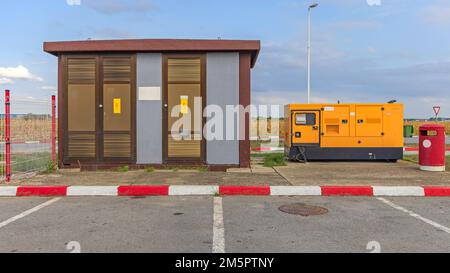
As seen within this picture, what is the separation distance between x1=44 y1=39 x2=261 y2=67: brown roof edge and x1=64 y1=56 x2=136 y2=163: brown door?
32cm

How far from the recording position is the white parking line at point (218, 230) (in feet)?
14.9

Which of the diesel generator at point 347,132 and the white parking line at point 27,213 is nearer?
the white parking line at point 27,213

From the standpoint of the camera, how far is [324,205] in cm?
691

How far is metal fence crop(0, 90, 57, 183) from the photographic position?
8.85 meters

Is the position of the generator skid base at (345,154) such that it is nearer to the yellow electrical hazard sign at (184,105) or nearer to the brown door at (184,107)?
the brown door at (184,107)

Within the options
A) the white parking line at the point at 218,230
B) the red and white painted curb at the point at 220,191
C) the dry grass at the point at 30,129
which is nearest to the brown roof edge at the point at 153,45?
the dry grass at the point at 30,129

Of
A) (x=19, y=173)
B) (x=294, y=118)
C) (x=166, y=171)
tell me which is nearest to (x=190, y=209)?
(x=166, y=171)

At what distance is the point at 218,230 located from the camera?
5.25 m

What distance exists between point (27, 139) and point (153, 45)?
13.1 ft

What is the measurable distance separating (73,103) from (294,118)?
275 inches

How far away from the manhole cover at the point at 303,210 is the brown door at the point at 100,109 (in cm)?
564
